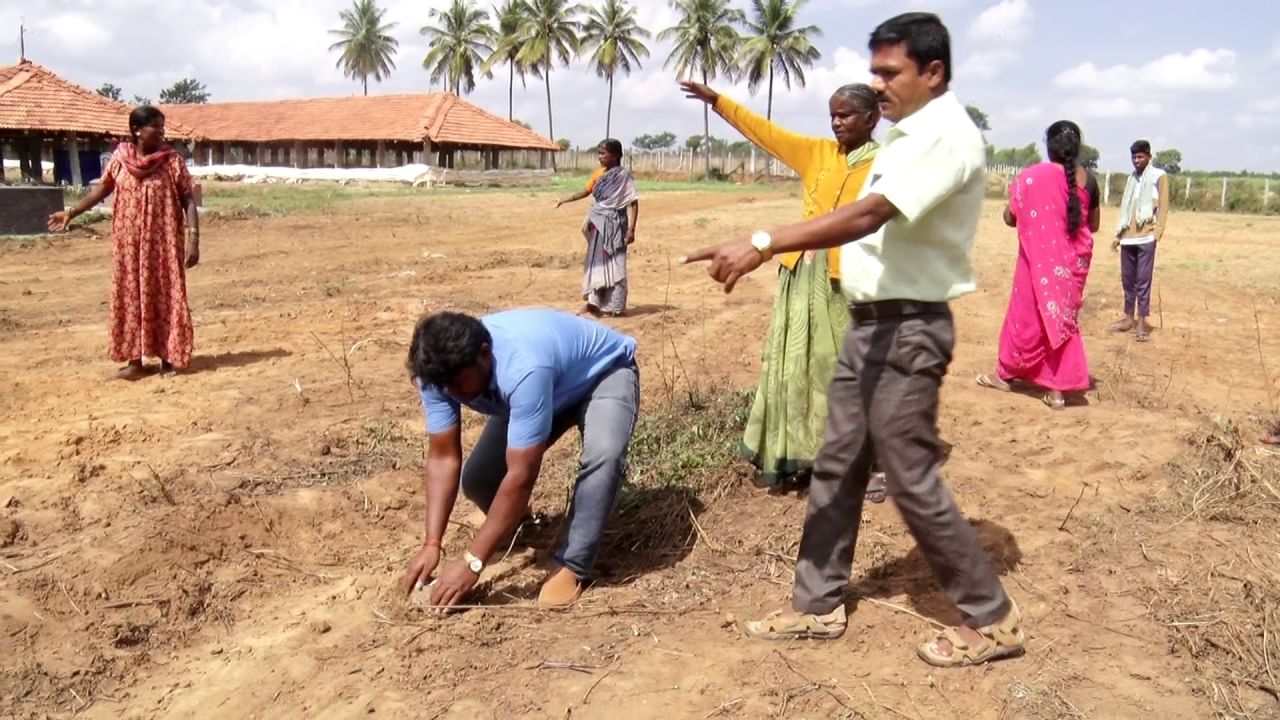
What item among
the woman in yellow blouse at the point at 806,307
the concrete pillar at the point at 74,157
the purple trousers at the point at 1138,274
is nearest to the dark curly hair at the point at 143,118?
the woman in yellow blouse at the point at 806,307

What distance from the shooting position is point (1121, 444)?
14.8ft

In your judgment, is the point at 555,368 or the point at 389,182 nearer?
the point at 555,368

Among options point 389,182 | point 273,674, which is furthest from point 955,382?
point 389,182

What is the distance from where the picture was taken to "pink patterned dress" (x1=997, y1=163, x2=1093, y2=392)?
532 cm

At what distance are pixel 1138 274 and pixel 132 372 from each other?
286 inches

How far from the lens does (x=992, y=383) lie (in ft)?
19.1

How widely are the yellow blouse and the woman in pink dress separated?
11.6ft

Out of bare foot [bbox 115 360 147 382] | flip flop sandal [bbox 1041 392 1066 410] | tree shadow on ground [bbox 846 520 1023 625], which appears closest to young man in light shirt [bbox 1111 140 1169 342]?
flip flop sandal [bbox 1041 392 1066 410]

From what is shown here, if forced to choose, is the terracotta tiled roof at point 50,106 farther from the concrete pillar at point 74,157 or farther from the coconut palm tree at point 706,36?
the coconut palm tree at point 706,36

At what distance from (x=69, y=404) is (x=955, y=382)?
5.08 meters

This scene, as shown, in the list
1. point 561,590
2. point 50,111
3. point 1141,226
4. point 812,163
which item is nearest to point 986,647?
point 561,590

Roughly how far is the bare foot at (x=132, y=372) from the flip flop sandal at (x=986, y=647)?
16.6 feet

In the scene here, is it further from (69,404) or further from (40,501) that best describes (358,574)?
(69,404)

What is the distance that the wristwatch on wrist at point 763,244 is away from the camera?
7.25ft
